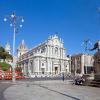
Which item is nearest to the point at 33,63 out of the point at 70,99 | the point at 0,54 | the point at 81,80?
the point at 0,54

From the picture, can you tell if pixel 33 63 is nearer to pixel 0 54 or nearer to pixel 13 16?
pixel 0 54

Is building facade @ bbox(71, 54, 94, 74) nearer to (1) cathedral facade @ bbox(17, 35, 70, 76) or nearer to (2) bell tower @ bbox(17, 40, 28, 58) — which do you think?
(1) cathedral facade @ bbox(17, 35, 70, 76)

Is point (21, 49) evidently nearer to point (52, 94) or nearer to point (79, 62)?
point (79, 62)

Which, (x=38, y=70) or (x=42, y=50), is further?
(x=42, y=50)

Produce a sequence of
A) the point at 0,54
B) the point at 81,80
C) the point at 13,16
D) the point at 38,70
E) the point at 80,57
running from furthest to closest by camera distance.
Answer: the point at 80,57 < the point at 38,70 < the point at 0,54 < the point at 13,16 < the point at 81,80

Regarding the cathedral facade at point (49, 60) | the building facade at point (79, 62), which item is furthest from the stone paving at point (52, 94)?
the building facade at point (79, 62)

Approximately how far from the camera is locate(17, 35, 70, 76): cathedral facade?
130 meters

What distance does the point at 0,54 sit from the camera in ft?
276

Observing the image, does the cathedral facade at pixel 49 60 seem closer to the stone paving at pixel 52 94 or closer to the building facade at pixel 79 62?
the building facade at pixel 79 62

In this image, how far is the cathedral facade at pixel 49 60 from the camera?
426 ft

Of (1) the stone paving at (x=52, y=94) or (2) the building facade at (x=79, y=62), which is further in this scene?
(2) the building facade at (x=79, y=62)

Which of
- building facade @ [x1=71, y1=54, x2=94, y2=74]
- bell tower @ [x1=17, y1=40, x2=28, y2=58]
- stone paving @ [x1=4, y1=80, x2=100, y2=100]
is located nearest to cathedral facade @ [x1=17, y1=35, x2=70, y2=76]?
building facade @ [x1=71, y1=54, x2=94, y2=74]

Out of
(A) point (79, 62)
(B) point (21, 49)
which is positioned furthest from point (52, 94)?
(B) point (21, 49)

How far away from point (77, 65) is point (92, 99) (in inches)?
5190
